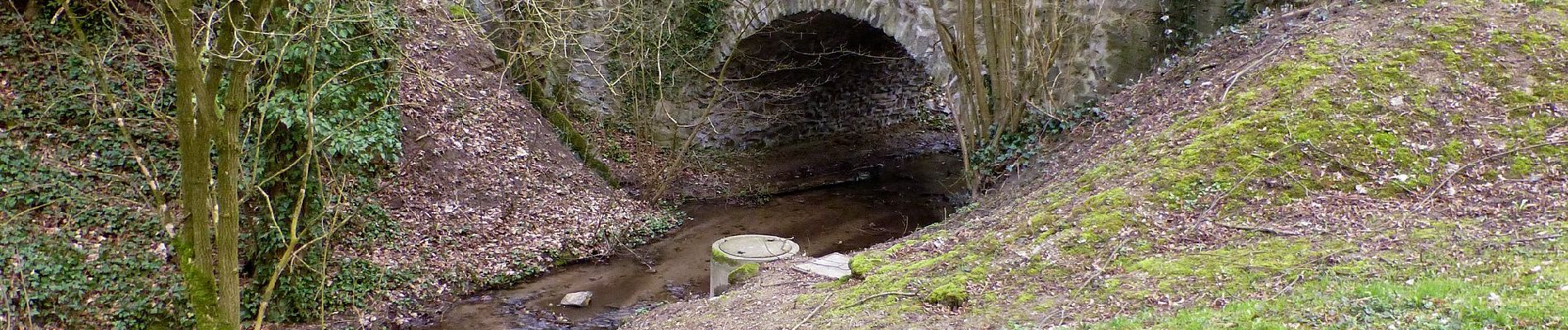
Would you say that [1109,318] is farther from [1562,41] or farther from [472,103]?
[472,103]

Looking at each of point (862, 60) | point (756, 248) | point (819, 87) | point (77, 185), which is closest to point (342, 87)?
point (77, 185)

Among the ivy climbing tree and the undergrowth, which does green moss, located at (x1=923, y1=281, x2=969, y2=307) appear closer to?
the ivy climbing tree

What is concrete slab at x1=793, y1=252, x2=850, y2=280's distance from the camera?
7.60 meters

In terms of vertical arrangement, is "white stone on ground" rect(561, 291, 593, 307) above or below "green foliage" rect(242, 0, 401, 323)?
below

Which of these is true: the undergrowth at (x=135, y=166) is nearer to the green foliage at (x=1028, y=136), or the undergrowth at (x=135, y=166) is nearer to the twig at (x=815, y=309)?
the twig at (x=815, y=309)

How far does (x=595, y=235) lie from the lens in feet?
37.2

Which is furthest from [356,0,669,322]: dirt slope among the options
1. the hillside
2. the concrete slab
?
the concrete slab

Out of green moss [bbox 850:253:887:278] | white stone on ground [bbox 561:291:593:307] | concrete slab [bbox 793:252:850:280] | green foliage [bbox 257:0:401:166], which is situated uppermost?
green foliage [bbox 257:0:401:166]

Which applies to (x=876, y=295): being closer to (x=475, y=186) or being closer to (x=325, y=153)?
(x=325, y=153)

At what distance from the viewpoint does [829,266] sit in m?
7.89

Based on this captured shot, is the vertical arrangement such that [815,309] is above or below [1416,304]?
below

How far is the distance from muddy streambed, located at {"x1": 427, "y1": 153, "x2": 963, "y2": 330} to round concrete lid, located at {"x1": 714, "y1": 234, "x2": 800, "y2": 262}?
104cm

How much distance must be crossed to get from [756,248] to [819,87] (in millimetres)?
8539

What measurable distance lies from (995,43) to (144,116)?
7.90 meters
